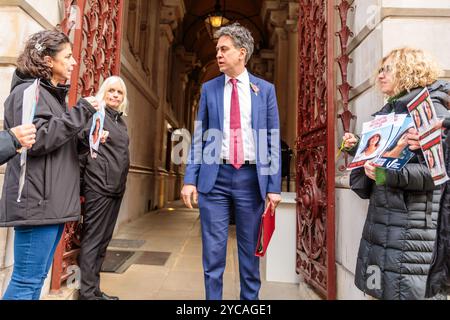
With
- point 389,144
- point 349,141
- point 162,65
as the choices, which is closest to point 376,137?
point 389,144

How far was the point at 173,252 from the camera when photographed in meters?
5.19

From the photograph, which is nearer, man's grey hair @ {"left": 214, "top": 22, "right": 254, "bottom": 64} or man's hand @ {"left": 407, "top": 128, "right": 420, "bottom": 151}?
man's hand @ {"left": 407, "top": 128, "right": 420, "bottom": 151}

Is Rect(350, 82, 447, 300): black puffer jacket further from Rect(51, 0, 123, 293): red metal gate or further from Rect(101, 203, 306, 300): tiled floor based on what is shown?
Rect(51, 0, 123, 293): red metal gate

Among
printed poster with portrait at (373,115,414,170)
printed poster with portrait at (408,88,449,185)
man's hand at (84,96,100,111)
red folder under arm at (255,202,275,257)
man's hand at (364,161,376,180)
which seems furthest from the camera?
red folder under arm at (255,202,275,257)

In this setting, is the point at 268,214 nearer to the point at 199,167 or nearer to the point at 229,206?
the point at 229,206

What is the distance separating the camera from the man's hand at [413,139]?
5.32ft

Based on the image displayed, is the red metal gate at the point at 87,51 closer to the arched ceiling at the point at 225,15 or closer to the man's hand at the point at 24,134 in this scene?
the man's hand at the point at 24,134

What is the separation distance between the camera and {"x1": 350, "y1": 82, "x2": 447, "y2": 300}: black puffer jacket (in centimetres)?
172

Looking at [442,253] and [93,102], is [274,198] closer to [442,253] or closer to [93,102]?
[442,253]

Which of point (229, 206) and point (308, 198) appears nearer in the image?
point (229, 206)

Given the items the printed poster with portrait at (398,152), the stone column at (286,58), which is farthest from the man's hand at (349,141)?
the stone column at (286,58)

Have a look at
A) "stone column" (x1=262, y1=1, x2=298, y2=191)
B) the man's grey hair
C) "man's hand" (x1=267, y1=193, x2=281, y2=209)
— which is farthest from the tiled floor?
"stone column" (x1=262, y1=1, x2=298, y2=191)

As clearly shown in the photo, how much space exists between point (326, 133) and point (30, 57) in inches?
88.8

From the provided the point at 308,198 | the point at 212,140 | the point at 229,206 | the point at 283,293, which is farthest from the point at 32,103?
the point at 283,293
